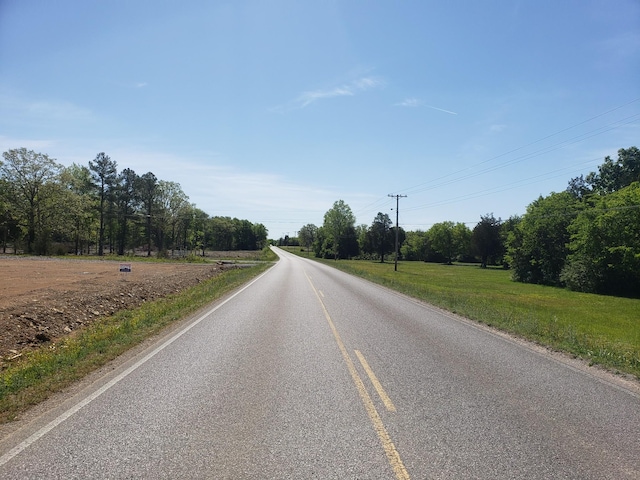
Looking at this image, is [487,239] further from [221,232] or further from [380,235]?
[221,232]

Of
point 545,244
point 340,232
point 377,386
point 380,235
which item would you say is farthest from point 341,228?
point 377,386

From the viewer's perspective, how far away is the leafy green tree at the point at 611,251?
41.2 metres

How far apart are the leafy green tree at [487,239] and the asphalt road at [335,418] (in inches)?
3871

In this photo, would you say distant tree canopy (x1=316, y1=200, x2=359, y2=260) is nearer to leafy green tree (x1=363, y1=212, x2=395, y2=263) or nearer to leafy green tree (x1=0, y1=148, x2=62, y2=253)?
leafy green tree (x1=363, y1=212, x2=395, y2=263)

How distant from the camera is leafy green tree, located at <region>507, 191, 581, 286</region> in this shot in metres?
54.1

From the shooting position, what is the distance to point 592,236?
44.8 m

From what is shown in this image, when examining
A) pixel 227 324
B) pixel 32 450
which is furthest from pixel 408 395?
pixel 227 324

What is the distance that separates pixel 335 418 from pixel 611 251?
157 ft

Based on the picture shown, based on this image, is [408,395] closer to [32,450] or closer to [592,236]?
[32,450]

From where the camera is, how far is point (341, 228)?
378ft

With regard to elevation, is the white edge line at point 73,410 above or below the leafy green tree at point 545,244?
below

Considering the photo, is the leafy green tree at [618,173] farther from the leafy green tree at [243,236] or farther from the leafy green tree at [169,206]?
the leafy green tree at [243,236]

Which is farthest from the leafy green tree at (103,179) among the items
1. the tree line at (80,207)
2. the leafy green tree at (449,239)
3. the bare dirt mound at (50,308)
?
the leafy green tree at (449,239)

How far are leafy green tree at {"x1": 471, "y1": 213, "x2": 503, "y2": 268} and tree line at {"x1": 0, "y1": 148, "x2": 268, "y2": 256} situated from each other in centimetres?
7075
